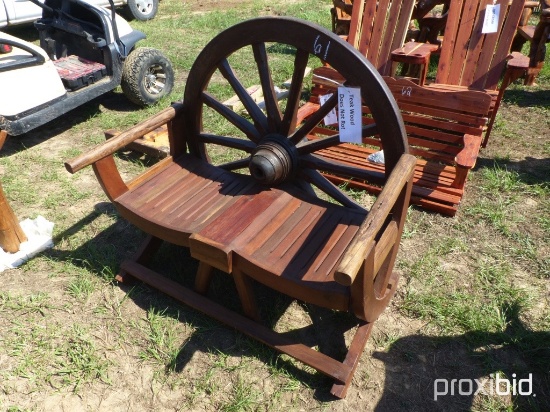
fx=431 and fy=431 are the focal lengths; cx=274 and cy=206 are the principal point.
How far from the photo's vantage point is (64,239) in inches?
110

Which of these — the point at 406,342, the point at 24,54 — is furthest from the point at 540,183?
the point at 24,54

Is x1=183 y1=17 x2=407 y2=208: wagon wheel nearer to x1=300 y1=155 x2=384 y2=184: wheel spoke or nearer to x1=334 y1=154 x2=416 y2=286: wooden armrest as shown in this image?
x1=300 y1=155 x2=384 y2=184: wheel spoke

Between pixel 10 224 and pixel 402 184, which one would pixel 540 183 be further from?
pixel 10 224

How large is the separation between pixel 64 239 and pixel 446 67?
342cm

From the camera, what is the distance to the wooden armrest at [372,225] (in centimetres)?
133

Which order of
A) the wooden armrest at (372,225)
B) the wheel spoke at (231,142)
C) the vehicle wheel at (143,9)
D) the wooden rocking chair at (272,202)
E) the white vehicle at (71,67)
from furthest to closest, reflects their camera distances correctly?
the vehicle wheel at (143,9) < the white vehicle at (71,67) < the wheel spoke at (231,142) < the wooden rocking chair at (272,202) < the wooden armrest at (372,225)

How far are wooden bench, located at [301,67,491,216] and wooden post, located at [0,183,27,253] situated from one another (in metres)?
2.16

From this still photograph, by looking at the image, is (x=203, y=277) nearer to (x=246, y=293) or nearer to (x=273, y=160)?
(x=246, y=293)

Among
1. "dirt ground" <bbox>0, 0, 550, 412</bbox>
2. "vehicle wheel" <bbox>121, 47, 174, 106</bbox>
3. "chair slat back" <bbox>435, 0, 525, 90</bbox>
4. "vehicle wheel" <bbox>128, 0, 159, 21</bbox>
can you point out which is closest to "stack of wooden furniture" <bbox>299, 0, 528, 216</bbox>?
"chair slat back" <bbox>435, 0, 525, 90</bbox>

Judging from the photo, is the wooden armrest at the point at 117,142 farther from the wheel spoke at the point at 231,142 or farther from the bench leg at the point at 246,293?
the bench leg at the point at 246,293

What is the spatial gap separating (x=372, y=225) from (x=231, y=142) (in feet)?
4.07

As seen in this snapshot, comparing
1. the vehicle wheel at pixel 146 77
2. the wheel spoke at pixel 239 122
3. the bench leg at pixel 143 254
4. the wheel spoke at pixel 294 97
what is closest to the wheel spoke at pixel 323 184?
the wheel spoke at pixel 294 97

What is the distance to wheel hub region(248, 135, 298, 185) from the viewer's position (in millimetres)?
2135

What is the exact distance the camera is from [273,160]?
2143mm
